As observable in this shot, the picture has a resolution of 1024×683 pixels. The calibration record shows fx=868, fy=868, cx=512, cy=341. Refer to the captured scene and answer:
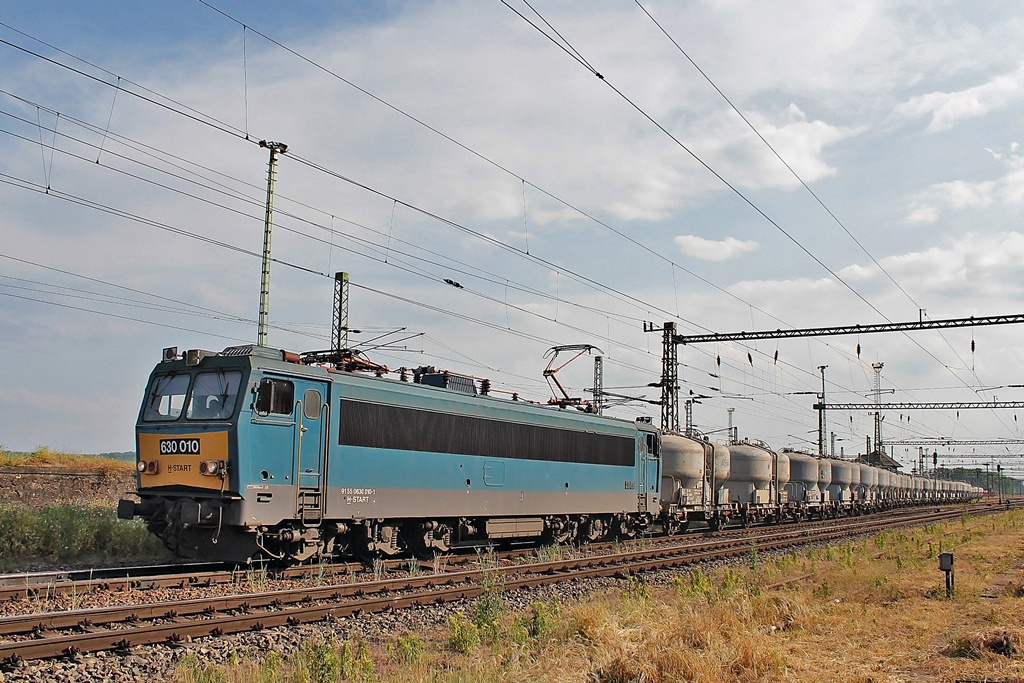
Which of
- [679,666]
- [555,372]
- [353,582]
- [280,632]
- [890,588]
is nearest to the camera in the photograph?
[679,666]

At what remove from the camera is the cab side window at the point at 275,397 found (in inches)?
581

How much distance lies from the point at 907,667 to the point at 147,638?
8.80m

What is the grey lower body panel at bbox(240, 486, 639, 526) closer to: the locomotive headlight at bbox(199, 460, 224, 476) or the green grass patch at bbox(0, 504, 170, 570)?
the locomotive headlight at bbox(199, 460, 224, 476)

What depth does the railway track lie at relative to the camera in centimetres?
969

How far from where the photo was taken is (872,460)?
8506 cm

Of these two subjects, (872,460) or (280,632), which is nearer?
(280,632)

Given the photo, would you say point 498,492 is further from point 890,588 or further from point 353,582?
point 890,588

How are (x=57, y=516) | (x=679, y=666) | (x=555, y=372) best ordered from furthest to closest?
(x=555, y=372) → (x=57, y=516) → (x=679, y=666)

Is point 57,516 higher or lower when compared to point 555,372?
lower

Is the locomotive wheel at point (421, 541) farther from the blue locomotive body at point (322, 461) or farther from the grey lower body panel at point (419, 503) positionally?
the grey lower body panel at point (419, 503)

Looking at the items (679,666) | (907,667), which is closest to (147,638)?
(679,666)

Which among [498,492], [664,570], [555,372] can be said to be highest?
[555,372]

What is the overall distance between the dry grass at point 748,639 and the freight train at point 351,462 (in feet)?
14.3

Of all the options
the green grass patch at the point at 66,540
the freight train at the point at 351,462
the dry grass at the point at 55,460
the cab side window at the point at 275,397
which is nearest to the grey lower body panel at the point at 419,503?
the freight train at the point at 351,462
